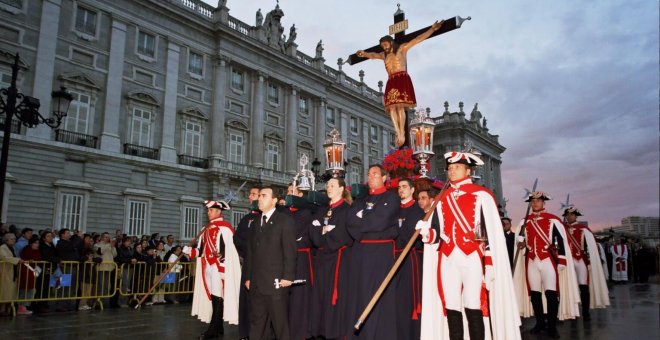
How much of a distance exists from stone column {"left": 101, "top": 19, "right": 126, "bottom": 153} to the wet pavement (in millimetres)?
16209

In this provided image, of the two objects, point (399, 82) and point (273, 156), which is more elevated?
point (273, 156)

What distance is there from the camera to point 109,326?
28.5ft

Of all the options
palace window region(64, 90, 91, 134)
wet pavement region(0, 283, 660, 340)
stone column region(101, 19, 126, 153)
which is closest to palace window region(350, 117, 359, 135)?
stone column region(101, 19, 126, 153)

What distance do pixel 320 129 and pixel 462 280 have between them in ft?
115

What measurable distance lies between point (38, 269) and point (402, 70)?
1005 cm

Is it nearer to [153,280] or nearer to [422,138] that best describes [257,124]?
[153,280]

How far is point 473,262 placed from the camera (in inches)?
Result: 188

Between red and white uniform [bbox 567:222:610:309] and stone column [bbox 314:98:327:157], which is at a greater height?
stone column [bbox 314:98:327:157]

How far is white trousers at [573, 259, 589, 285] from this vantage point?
941cm

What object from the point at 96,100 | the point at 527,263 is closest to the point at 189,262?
the point at 527,263

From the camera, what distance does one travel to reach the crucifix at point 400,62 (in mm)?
10398

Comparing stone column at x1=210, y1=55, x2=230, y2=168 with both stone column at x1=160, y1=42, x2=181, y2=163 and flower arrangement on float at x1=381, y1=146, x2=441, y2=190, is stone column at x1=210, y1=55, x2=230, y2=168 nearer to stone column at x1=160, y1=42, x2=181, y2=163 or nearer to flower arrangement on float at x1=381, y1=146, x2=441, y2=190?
stone column at x1=160, y1=42, x2=181, y2=163

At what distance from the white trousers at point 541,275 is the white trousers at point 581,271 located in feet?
7.57

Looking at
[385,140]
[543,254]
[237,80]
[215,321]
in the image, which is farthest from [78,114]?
[385,140]
